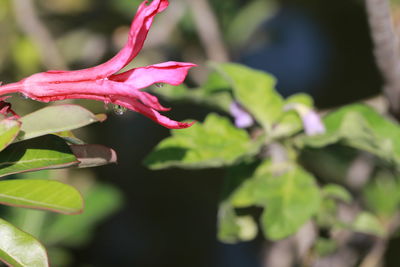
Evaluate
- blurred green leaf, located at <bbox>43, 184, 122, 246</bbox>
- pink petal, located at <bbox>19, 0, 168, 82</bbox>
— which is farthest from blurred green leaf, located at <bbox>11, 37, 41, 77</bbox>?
pink petal, located at <bbox>19, 0, 168, 82</bbox>

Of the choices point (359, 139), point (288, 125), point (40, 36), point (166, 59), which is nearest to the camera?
point (359, 139)

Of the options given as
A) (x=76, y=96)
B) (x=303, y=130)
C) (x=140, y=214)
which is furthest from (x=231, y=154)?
(x=140, y=214)

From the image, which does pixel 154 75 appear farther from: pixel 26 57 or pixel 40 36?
pixel 26 57

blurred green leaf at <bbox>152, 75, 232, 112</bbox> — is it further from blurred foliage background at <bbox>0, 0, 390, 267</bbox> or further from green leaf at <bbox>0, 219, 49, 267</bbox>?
blurred foliage background at <bbox>0, 0, 390, 267</bbox>

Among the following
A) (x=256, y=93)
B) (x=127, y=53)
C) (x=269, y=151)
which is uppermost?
(x=127, y=53)

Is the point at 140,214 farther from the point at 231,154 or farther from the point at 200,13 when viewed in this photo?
the point at 231,154

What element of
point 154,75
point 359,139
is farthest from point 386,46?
point 154,75

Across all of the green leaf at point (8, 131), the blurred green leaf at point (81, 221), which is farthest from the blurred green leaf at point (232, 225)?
the blurred green leaf at point (81, 221)

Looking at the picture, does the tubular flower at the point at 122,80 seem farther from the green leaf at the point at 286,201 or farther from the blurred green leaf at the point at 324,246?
the blurred green leaf at the point at 324,246
